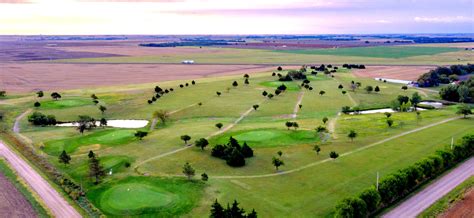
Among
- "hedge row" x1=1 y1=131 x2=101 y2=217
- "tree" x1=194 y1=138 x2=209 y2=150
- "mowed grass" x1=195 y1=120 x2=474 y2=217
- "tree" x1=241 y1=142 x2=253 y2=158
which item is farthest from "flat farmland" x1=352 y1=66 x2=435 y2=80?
"hedge row" x1=1 y1=131 x2=101 y2=217

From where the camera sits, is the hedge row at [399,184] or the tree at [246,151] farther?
the tree at [246,151]

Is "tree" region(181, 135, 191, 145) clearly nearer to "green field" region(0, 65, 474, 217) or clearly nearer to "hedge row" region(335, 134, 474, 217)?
"green field" region(0, 65, 474, 217)

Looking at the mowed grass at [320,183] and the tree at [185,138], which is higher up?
the tree at [185,138]

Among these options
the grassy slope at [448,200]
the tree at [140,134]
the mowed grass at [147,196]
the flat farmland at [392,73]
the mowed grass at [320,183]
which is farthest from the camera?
the flat farmland at [392,73]

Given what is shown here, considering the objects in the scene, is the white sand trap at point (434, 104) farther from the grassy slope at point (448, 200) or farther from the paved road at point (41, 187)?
the paved road at point (41, 187)

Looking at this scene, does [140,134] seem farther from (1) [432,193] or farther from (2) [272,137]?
(1) [432,193]

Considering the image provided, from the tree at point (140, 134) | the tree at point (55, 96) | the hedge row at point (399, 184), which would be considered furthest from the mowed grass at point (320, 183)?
the tree at point (55, 96)

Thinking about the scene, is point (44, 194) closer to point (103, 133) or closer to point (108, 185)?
point (108, 185)

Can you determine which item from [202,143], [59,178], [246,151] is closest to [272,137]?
[246,151]
